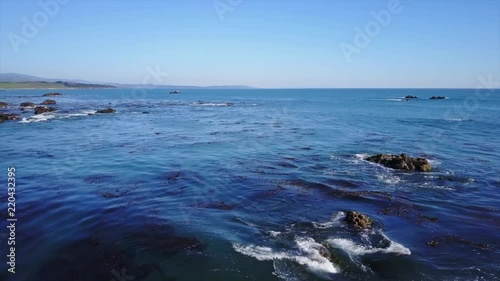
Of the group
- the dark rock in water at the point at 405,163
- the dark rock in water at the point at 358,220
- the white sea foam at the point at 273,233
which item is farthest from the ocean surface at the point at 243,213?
the dark rock in water at the point at 405,163

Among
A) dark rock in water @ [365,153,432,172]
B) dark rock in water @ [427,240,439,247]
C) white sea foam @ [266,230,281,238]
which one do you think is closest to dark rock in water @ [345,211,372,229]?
dark rock in water @ [427,240,439,247]

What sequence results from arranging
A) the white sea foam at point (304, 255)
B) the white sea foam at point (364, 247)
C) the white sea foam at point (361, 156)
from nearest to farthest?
the white sea foam at point (304, 255) → the white sea foam at point (364, 247) → the white sea foam at point (361, 156)

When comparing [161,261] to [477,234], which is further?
[477,234]

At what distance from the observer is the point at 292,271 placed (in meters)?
14.8

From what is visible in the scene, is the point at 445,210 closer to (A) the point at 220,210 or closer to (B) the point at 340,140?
(A) the point at 220,210

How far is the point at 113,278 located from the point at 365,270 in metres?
10.8

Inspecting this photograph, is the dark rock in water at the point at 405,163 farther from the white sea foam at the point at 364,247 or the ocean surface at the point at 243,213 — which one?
the white sea foam at the point at 364,247

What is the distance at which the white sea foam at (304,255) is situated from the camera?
1503 cm

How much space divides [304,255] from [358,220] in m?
5.06

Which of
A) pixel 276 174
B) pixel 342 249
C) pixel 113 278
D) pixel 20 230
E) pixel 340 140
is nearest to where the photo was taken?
pixel 113 278

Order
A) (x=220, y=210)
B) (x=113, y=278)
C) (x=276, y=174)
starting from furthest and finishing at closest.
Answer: (x=276, y=174) → (x=220, y=210) → (x=113, y=278)

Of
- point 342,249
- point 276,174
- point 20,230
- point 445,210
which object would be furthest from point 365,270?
point 20,230

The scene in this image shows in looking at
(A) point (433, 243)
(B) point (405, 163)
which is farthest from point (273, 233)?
(B) point (405, 163)

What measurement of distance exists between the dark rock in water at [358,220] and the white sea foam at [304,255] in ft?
11.0
